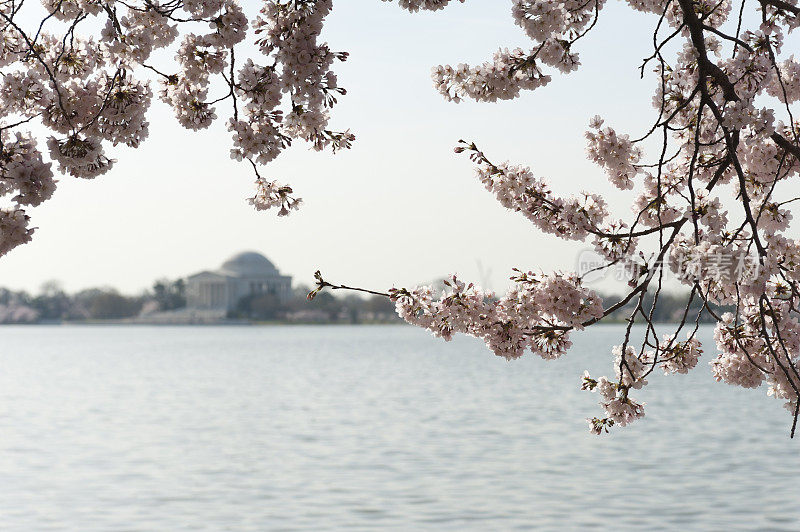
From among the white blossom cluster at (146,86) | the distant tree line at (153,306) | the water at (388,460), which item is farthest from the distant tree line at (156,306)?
the white blossom cluster at (146,86)

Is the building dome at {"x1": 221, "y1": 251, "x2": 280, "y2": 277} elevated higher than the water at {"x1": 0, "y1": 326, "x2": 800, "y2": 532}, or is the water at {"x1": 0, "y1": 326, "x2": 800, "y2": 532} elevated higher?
the building dome at {"x1": 221, "y1": 251, "x2": 280, "y2": 277}

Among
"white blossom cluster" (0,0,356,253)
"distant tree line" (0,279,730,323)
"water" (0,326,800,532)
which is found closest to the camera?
"white blossom cluster" (0,0,356,253)

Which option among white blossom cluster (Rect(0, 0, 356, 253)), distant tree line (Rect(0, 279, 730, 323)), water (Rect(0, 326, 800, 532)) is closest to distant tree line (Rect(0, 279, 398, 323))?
distant tree line (Rect(0, 279, 730, 323))

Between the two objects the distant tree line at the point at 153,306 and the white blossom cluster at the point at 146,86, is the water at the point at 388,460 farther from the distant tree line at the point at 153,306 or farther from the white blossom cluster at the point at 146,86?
the distant tree line at the point at 153,306

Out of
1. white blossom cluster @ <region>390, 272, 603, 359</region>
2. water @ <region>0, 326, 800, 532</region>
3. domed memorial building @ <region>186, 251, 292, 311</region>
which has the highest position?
domed memorial building @ <region>186, 251, 292, 311</region>

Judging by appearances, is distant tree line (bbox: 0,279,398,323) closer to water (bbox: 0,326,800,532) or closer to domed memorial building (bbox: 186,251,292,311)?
domed memorial building (bbox: 186,251,292,311)

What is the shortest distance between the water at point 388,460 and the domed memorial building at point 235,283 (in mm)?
Result: 111532

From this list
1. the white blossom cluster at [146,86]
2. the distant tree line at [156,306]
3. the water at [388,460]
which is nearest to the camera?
the white blossom cluster at [146,86]

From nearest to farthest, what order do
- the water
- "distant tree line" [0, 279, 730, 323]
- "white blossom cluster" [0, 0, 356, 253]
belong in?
"white blossom cluster" [0, 0, 356, 253] < the water < "distant tree line" [0, 279, 730, 323]

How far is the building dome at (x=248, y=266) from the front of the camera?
14562 cm

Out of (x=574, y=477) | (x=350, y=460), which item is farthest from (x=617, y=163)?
(x=350, y=460)

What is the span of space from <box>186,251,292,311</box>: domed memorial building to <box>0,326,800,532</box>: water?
112 metres

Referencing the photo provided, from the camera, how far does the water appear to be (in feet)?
42.2

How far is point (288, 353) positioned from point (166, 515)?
4797 centimetres
